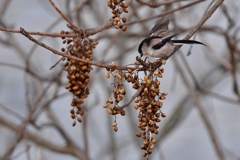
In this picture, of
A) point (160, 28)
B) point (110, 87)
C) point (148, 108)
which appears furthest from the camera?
point (110, 87)

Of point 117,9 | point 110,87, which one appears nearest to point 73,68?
point 117,9

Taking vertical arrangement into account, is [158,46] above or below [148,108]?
above

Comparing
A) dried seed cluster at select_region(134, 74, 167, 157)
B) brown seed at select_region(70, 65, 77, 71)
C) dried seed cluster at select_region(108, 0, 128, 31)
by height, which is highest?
dried seed cluster at select_region(108, 0, 128, 31)

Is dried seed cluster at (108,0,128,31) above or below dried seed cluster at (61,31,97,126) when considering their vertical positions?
above

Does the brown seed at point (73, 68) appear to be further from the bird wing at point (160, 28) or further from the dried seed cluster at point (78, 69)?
the bird wing at point (160, 28)

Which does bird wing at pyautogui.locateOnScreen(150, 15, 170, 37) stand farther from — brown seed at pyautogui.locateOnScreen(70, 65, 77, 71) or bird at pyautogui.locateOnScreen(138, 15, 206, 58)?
brown seed at pyautogui.locateOnScreen(70, 65, 77, 71)

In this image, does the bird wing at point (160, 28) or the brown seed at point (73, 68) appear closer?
the brown seed at point (73, 68)

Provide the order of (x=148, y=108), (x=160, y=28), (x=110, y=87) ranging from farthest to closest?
(x=110, y=87), (x=160, y=28), (x=148, y=108)

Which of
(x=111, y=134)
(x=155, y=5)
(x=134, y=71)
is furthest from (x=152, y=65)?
(x=111, y=134)

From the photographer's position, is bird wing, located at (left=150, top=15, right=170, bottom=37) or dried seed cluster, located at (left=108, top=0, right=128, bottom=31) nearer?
dried seed cluster, located at (left=108, top=0, right=128, bottom=31)

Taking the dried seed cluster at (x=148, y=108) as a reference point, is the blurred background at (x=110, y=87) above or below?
above

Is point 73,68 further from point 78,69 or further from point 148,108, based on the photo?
point 148,108

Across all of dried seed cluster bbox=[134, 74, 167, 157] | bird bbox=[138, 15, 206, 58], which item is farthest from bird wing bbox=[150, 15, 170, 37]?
dried seed cluster bbox=[134, 74, 167, 157]

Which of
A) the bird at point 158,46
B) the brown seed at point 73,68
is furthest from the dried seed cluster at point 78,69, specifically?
the bird at point 158,46
